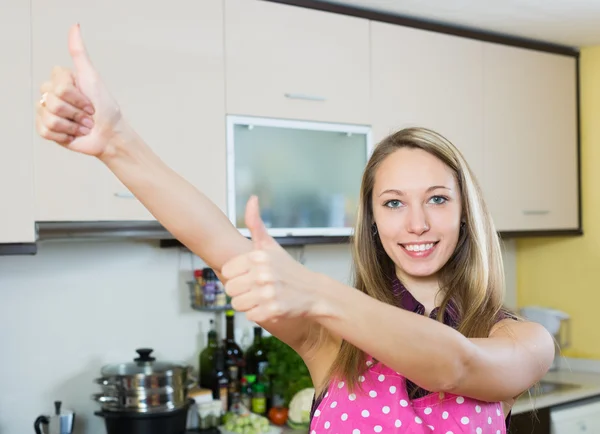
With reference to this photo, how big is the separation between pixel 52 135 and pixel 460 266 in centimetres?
75

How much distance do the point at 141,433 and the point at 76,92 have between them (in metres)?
1.72

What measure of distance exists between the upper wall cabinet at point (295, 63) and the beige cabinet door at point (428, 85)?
78mm

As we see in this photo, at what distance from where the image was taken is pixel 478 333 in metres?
1.36

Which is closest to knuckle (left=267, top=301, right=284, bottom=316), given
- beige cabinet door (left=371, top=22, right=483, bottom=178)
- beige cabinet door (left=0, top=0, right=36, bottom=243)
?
beige cabinet door (left=0, top=0, right=36, bottom=243)

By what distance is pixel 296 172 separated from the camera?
2.92 metres

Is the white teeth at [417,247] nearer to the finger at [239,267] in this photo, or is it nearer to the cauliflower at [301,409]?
the finger at [239,267]

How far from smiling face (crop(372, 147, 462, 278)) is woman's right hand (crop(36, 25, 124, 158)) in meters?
0.52

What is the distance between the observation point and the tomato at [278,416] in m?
2.91

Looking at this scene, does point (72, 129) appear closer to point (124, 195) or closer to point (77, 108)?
point (77, 108)

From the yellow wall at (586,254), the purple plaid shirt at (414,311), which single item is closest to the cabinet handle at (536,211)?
the yellow wall at (586,254)

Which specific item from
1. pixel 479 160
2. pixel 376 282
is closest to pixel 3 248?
pixel 376 282

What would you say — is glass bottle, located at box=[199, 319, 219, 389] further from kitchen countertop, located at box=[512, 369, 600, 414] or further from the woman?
the woman

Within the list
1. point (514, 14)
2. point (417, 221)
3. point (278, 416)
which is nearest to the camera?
point (417, 221)

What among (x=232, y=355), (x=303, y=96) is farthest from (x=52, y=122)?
(x=232, y=355)
